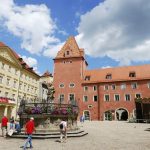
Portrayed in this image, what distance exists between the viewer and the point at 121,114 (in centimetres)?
5106

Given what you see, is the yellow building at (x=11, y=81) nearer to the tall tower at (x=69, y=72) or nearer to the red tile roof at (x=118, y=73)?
the tall tower at (x=69, y=72)

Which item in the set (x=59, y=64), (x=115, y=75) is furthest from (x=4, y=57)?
(x=115, y=75)

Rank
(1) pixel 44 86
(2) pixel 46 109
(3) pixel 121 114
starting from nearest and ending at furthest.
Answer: (2) pixel 46 109 < (3) pixel 121 114 < (1) pixel 44 86

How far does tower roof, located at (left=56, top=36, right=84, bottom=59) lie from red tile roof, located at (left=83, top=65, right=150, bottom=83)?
5.90m

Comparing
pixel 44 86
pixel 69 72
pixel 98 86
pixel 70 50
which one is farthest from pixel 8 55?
pixel 98 86

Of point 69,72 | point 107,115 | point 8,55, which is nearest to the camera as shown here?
point 8,55

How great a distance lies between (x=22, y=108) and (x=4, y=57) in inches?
990

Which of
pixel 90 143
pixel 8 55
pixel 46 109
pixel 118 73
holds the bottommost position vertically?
pixel 90 143

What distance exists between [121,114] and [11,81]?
27.0 m

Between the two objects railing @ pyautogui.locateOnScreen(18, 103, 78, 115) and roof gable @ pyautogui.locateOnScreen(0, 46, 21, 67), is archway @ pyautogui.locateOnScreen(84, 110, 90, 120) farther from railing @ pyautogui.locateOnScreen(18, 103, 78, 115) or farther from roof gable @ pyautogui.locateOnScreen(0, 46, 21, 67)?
railing @ pyautogui.locateOnScreen(18, 103, 78, 115)

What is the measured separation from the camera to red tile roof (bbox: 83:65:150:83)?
5206cm

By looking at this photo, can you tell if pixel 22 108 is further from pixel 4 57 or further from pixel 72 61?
pixel 72 61

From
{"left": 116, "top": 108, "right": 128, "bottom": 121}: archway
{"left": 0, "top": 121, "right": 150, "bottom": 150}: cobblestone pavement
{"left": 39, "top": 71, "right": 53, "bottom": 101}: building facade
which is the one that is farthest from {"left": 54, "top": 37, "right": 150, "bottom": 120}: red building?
{"left": 0, "top": 121, "right": 150, "bottom": 150}: cobblestone pavement

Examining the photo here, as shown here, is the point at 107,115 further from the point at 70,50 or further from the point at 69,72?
the point at 70,50
